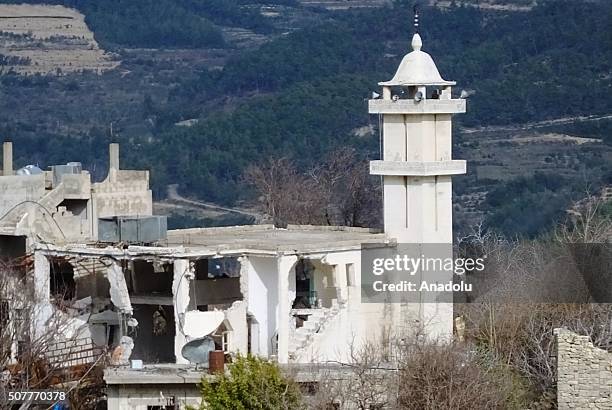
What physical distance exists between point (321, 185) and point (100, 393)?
66.6 ft

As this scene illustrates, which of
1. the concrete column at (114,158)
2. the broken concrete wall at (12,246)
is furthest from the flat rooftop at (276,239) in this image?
the concrete column at (114,158)

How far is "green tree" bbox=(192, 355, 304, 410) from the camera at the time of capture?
29.1 meters

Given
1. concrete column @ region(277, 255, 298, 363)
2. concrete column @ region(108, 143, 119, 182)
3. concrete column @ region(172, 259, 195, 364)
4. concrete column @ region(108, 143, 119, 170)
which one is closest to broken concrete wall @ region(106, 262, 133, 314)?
concrete column @ region(172, 259, 195, 364)

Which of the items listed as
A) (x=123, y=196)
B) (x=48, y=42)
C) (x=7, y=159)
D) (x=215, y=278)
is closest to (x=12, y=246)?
(x=123, y=196)

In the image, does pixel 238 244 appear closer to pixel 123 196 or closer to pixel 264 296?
pixel 264 296

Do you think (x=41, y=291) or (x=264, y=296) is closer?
(x=264, y=296)

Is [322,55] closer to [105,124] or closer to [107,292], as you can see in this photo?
[105,124]

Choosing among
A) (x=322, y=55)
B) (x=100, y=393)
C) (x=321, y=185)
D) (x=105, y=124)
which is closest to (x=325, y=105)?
(x=322, y=55)

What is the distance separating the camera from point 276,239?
118 ft

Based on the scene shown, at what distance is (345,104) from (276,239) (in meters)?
53.4

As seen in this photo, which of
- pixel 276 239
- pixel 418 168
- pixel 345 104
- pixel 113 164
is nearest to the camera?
pixel 418 168

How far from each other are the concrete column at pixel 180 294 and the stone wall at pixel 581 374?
6413 millimetres

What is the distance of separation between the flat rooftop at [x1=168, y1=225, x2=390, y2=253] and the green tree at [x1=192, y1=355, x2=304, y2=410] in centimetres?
424

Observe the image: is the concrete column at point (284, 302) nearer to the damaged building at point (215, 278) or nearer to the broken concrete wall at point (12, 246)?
the damaged building at point (215, 278)
